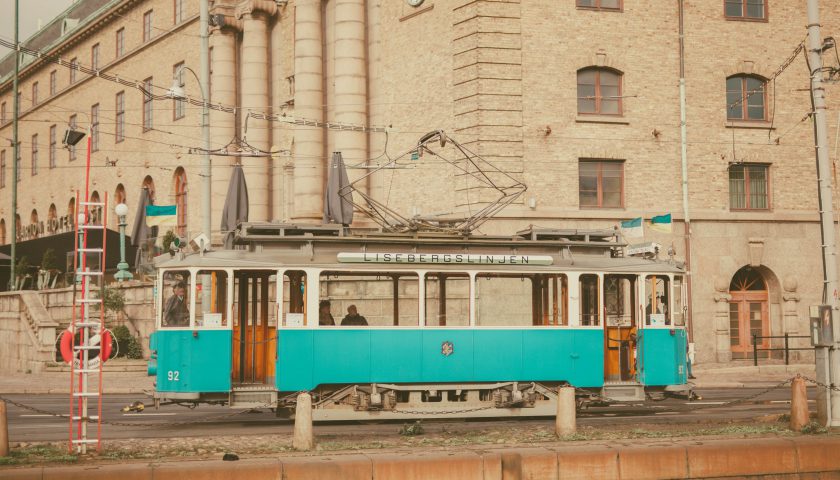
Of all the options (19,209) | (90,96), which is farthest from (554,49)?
(19,209)

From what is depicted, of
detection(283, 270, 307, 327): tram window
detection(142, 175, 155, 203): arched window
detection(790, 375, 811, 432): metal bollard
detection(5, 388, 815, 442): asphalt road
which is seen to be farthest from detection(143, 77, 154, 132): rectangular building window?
detection(790, 375, 811, 432): metal bollard

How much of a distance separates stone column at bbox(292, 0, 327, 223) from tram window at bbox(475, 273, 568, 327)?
781 inches

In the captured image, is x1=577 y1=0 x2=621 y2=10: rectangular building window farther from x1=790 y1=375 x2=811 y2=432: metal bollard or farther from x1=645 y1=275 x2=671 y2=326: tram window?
x1=790 y1=375 x2=811 y2=432: metal bollard

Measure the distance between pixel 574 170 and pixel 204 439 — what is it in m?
19.6

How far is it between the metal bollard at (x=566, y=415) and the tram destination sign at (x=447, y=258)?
13.5ft

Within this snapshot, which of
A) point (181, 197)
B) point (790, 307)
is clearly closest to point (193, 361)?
point (790, 307)

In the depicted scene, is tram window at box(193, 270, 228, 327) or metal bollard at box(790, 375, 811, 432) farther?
tram window at box(193, 270, 228, 327)

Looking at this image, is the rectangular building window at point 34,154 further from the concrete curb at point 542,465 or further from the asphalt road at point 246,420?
the concrete curb at point 542,465

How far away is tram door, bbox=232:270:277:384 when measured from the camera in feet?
58.4

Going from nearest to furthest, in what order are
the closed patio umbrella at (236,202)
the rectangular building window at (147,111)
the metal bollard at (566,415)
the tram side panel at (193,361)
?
the metal bollard at (566,415) → the tram side panel at (193,361) → the closed patio umbrella at (236,202) → the rectangular building window at (147,111)

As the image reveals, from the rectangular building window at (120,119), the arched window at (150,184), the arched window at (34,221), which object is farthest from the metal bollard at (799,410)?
the arched window at (34,221)

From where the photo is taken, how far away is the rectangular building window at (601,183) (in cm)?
3309

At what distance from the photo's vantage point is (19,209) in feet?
241

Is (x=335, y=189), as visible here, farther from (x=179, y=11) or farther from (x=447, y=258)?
(x=179, y=11)
